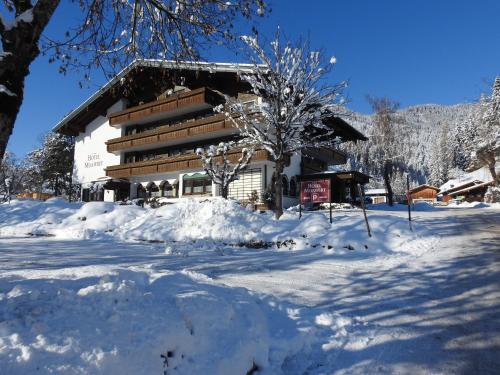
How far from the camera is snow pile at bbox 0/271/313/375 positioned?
8.56 feet

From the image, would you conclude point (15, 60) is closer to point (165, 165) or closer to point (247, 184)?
point (247, 184)

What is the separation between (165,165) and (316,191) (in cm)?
1896

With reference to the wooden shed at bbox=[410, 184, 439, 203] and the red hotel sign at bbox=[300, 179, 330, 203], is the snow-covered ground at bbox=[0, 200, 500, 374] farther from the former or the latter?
the wooden shed at bbox=[410, 184, 439, 203]

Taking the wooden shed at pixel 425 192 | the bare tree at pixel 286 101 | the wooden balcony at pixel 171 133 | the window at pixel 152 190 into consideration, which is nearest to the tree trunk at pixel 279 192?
the bare tree at pixel 286 101

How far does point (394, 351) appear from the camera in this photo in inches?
150

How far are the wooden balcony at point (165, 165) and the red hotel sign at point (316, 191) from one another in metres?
10.3

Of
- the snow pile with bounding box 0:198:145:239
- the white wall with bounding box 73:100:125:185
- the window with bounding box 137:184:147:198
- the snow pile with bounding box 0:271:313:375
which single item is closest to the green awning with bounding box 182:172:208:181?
the window with bounding box 137:184:147:198

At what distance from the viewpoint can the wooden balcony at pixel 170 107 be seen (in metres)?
28.3

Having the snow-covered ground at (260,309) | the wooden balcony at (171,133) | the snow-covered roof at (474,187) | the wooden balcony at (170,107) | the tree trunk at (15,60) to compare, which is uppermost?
the wooden balcony at (170,107)

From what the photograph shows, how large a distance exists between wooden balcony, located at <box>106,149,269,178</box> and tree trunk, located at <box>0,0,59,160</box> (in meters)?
20.1

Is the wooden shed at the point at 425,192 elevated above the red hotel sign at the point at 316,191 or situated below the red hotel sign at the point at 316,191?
above

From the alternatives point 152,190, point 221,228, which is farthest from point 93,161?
point 221,228

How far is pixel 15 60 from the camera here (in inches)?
153

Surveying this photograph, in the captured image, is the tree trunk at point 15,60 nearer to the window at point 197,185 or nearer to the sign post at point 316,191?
the sign post at point 316,191
